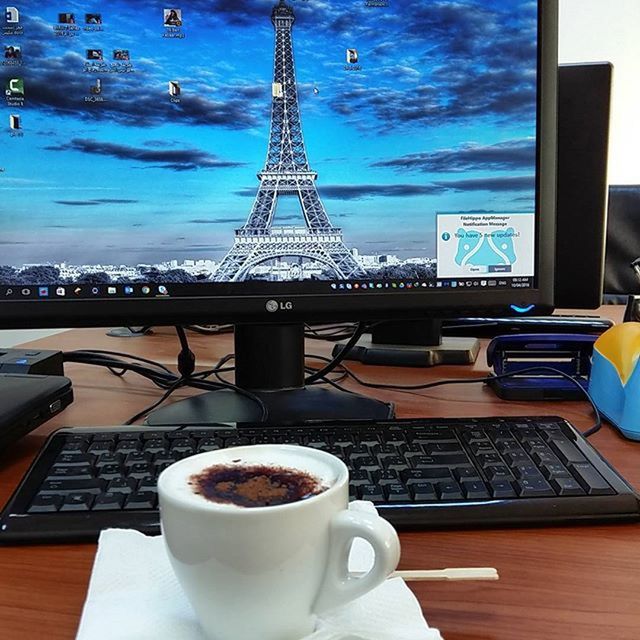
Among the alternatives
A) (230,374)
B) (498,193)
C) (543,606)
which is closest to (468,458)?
(543,606)

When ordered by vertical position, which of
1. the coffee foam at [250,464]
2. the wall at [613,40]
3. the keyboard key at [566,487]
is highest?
the wall at [613,40]

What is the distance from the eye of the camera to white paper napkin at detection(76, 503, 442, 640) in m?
0.37

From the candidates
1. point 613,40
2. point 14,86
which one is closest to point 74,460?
point 14,86

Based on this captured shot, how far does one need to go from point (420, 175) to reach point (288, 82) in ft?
0.51

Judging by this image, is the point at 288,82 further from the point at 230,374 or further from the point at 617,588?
the point at 617,588

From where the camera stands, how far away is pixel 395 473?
1.76 feet

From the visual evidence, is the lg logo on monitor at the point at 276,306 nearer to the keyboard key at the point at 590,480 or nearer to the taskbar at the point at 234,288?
the taskbar at the point at 234,288

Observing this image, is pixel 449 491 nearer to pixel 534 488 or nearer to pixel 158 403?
pixel 534 488

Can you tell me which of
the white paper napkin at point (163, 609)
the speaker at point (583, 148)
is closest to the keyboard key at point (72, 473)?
the white paper napkin at point (163, 609)

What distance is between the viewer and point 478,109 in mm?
734

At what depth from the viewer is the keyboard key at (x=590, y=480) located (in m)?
0.52

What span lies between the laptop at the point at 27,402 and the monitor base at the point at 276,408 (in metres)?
0.09

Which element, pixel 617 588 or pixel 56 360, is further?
pixel 56 360

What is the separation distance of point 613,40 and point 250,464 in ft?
8.73
